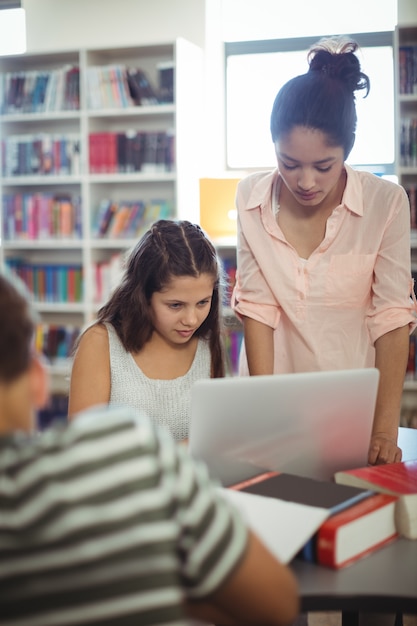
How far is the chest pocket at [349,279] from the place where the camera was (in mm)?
1664

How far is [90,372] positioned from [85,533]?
98 cm

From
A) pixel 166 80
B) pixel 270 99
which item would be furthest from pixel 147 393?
pixel 270 99

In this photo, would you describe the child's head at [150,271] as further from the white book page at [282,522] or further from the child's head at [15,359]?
the child's head at [15,359]

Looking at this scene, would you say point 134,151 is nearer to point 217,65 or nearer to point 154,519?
point 217,65

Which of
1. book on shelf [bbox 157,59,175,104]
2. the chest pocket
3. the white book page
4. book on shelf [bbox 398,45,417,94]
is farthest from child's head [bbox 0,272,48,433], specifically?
book on shelf [bbox 157,59,175,104]

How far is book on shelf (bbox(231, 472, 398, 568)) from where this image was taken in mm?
978

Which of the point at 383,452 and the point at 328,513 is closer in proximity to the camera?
the point at 328,513

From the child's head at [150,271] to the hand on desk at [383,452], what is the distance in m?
0.52

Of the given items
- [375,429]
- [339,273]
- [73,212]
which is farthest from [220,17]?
[375,429]

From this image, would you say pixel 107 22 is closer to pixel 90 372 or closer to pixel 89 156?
pixel 89 156

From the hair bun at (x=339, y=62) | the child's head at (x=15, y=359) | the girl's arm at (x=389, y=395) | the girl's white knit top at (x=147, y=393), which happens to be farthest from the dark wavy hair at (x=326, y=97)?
the child's head at (x=15, y=359)

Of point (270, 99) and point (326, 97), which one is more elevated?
Result: point (270, 99)

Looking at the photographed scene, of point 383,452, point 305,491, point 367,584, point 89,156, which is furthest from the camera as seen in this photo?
point 89,156

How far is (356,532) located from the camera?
1000 mm
